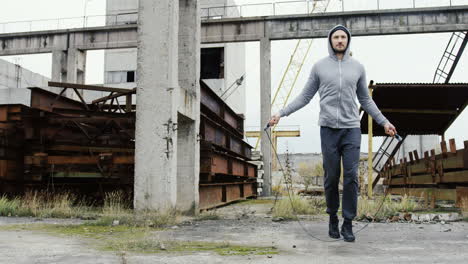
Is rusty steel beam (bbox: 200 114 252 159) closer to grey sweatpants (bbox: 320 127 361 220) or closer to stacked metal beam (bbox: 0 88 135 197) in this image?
stacked metal beam (bbox: 0 88 135 197)

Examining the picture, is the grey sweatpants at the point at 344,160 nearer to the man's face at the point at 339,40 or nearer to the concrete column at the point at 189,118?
the man's face at the point at 339,40

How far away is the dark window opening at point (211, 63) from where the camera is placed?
28578mm

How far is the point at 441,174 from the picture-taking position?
903 centimetres

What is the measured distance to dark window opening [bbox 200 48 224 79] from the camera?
2858cm

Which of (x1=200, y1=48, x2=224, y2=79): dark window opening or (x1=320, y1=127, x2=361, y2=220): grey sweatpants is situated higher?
(x1=200, y1=48, x2=224, y2=79): dark window opening

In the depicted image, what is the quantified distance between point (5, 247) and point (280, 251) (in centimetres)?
249

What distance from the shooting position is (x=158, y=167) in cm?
657

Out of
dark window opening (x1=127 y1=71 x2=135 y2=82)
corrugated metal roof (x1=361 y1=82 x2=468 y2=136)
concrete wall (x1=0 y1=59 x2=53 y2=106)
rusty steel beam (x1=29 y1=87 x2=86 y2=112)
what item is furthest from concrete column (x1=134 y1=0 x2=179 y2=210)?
concrete wall (x1=0 y1=59 x2=53 y2=106)

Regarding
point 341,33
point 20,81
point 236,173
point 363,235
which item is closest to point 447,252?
point 363,235

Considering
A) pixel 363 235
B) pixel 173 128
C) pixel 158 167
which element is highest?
pixel 173 128

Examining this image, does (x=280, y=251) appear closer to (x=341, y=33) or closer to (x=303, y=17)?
(x=341, y=33)

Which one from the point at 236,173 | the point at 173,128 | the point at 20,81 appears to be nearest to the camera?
the point at 173,128

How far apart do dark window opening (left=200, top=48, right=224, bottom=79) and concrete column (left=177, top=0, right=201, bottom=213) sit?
20145 mm

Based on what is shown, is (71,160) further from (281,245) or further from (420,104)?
(420,104)
